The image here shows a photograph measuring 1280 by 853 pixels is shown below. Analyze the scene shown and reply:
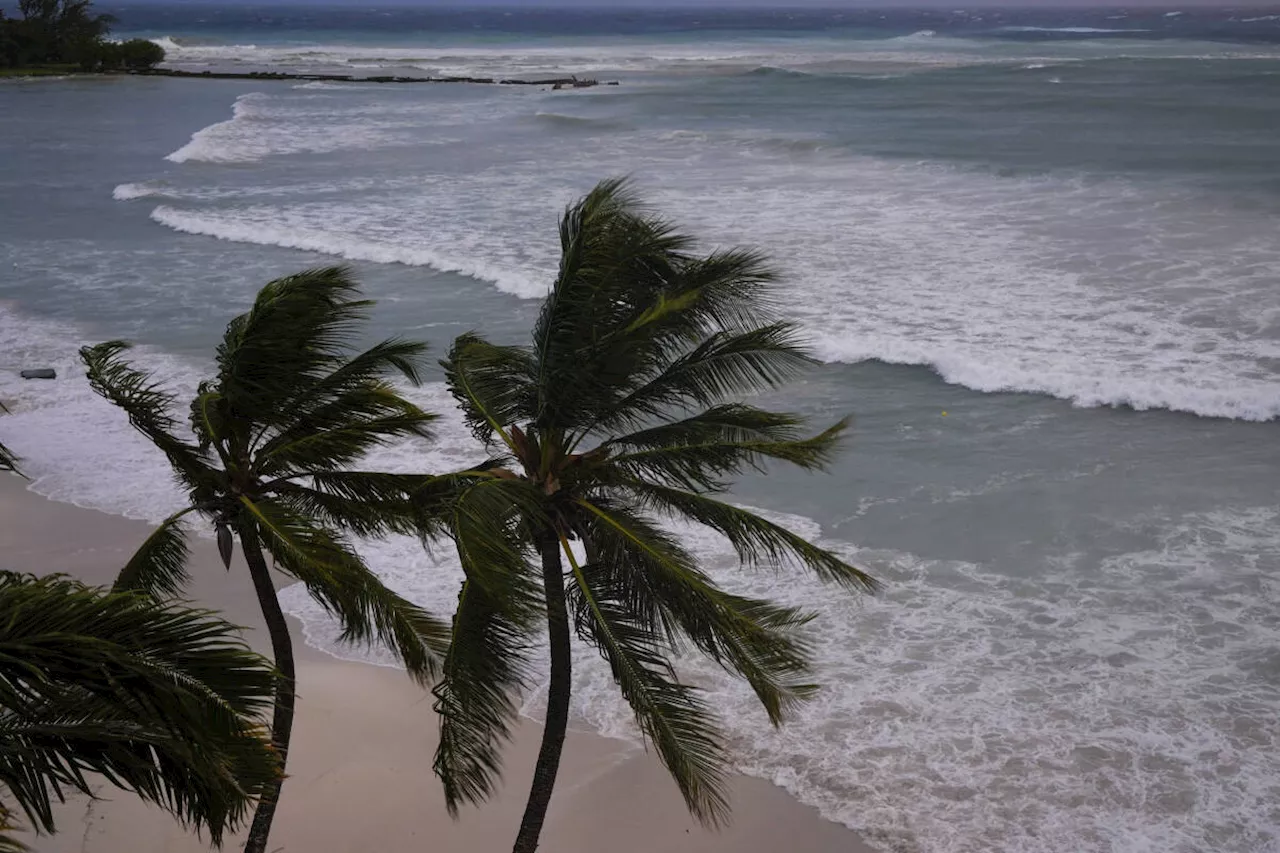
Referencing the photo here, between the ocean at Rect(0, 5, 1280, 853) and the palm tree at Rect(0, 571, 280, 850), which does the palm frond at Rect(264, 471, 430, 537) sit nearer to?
the palm tree at Rect(0, 571, 280, 850)

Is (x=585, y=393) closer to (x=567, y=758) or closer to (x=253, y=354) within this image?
(x=253, y=354)

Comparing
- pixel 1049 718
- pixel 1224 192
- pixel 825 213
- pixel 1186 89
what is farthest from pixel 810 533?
pixel 1186 89

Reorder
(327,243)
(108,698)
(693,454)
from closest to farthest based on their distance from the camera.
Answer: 1. (108,698)
2. (693,454)
3. (327,243)

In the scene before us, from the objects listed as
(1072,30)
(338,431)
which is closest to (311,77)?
(338,431)

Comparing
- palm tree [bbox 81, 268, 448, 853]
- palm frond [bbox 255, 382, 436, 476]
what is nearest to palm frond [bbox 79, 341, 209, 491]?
palm tree [bbox 81, 268, 448, 853]

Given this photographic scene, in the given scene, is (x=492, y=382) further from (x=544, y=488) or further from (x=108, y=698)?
(x=108, y=698)

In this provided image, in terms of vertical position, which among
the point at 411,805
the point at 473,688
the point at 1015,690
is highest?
the point at 473,688
